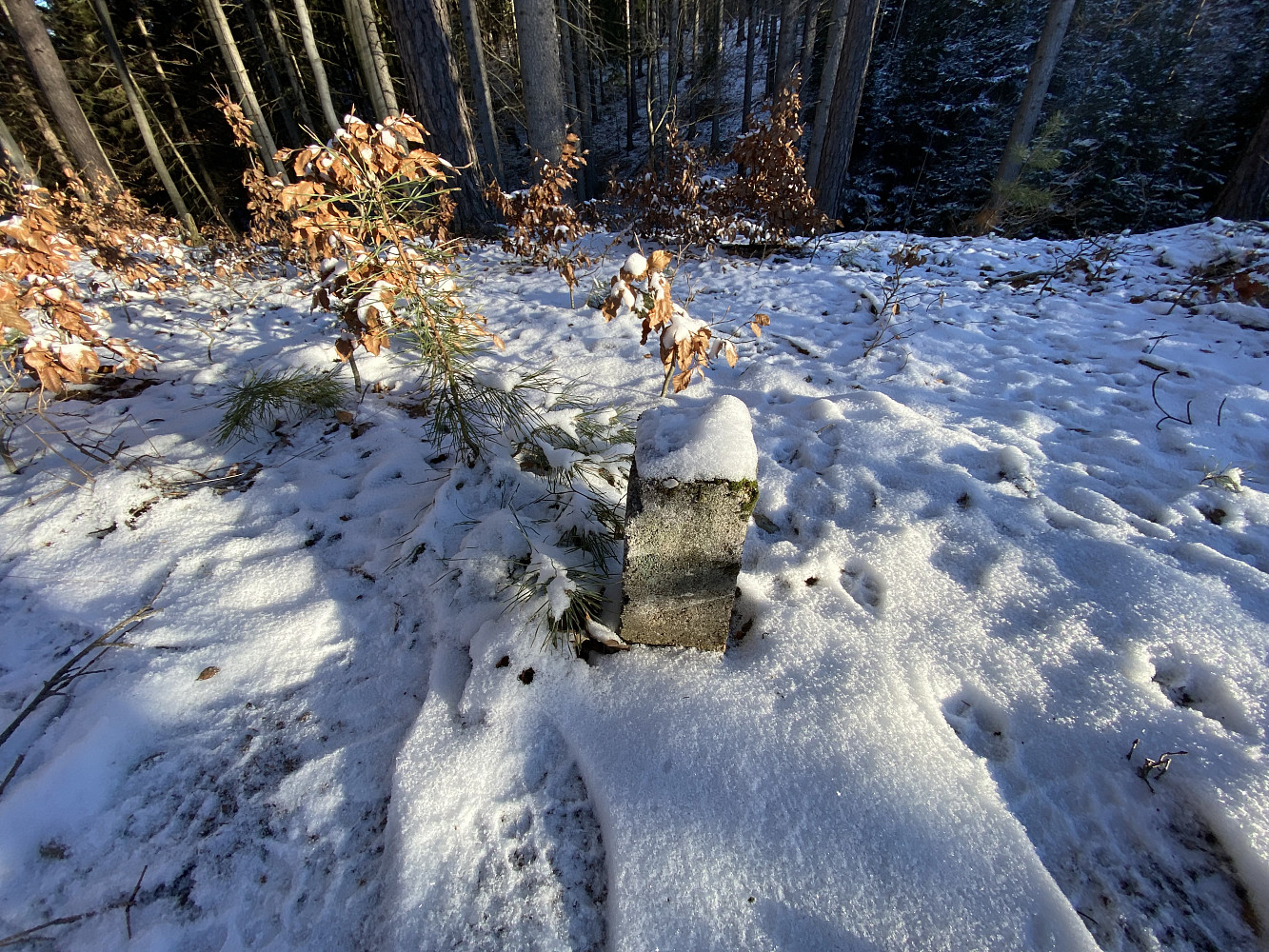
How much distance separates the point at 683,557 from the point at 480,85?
9778 millimetres

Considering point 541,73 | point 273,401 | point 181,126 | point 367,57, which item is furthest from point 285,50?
point 273,401

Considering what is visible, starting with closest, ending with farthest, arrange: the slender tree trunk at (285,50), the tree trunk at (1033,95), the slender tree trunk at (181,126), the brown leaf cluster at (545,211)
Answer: the brown leaf cluster at (545,211) < the tree trunk at (1033,95) < the slender tree trunk at (285,50) < the slender tree trunk at (181,126)

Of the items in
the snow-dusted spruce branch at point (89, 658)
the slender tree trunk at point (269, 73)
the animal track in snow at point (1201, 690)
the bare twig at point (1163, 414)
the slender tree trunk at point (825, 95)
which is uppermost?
the slender tree trunk at point (269, 73)

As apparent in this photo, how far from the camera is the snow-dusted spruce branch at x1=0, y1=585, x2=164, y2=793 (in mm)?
1356

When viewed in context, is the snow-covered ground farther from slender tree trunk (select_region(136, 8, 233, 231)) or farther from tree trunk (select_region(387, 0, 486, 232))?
slender tree trunk (select_region(136, 8, 233, 231))

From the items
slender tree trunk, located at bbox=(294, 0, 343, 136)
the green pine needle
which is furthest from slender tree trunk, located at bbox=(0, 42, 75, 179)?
the green pine needle

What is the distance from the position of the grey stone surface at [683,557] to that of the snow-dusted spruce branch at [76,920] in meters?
1.26

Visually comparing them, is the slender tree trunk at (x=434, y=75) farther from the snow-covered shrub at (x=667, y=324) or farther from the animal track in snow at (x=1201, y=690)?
the animal track in snow at (x=1201, y=690)

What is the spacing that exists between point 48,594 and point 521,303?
3.49 m

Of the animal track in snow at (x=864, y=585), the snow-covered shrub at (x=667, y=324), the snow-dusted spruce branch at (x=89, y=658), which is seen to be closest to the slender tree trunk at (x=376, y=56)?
the snow-covered shrub at (x=667, y=324)

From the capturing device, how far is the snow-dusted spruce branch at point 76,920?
101cm

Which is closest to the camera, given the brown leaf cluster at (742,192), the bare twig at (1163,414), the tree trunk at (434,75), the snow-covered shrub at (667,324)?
the snow-covered shrub at (667,324)

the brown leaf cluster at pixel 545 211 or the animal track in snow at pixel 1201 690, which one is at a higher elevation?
the brown leaf cluster at pixel 545 211

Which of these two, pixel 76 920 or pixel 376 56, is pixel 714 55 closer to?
pixel 376 56
